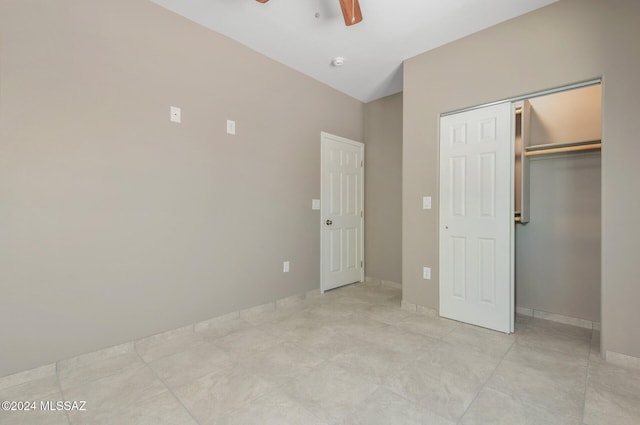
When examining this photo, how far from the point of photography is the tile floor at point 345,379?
5.07 ft

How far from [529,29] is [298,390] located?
3.31 metres

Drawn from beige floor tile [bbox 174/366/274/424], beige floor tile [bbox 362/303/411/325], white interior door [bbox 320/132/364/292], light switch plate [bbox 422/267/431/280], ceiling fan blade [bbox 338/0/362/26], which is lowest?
beige floor tile [bbox 362/303/411/325]

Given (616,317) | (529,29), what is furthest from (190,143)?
(616,317)

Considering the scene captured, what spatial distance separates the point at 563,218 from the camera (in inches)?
113

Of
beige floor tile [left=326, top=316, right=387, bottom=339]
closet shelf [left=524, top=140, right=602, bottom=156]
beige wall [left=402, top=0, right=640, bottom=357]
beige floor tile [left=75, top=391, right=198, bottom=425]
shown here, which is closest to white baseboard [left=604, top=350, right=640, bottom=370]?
beige wall [left=402, top=0, right=640, bottom=357]

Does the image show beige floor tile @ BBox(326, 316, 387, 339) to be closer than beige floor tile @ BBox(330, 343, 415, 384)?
No

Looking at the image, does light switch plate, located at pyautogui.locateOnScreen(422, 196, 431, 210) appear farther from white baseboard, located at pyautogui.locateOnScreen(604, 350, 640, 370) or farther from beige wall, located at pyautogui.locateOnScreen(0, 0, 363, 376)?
white baseboard, located at pyautogui.locateOnScreen(604, 350, 640, 370)

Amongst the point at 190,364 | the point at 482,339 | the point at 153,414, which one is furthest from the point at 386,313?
the point at 153,414

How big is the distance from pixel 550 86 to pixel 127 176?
3.43 m

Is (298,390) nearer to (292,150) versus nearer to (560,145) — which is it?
(292,150)

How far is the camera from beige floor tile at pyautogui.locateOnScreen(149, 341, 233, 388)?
1899 mm

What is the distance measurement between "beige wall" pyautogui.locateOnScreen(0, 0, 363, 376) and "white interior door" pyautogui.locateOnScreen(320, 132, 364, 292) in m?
0.68

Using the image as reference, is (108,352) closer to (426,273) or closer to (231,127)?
(231,127)

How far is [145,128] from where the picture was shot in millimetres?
2330
